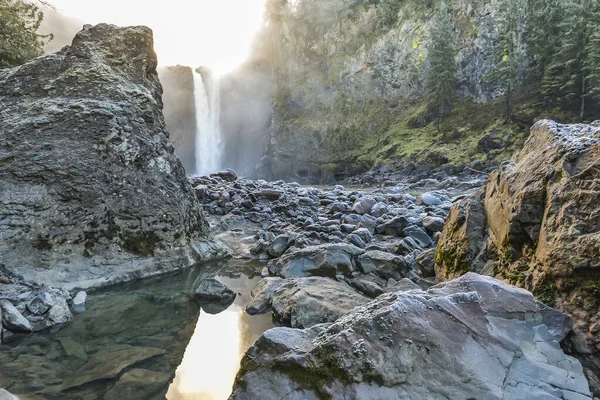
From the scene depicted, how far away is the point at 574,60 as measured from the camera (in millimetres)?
21234

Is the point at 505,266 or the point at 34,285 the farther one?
the point at 34,285

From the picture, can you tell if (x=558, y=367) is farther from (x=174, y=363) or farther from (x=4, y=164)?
(x=4, y=164)

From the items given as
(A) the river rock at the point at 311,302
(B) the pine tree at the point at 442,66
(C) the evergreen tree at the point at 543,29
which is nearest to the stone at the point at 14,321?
(A) the river rock at the point at 311,302

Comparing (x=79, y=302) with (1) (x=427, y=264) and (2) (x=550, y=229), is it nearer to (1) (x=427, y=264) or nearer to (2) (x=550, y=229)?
(1) (x=427, y=264)

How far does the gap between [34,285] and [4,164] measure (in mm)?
1775

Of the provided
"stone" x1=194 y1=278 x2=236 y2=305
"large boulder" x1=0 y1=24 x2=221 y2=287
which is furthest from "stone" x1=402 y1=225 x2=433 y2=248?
"large boulder" x1=0 y1=24 x2=221 y2=287

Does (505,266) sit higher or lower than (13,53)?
lower

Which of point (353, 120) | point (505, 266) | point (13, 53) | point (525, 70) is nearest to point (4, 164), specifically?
point (505, 266)

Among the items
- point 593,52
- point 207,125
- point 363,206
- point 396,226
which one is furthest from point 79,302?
point 207,125

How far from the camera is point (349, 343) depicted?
1705mm

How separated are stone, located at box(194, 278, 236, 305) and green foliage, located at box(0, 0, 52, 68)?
10.0 m

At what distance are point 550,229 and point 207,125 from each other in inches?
1661

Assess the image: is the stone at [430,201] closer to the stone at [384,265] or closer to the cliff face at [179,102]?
the stone at [384,265]

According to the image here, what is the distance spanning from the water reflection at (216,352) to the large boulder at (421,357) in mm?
821
